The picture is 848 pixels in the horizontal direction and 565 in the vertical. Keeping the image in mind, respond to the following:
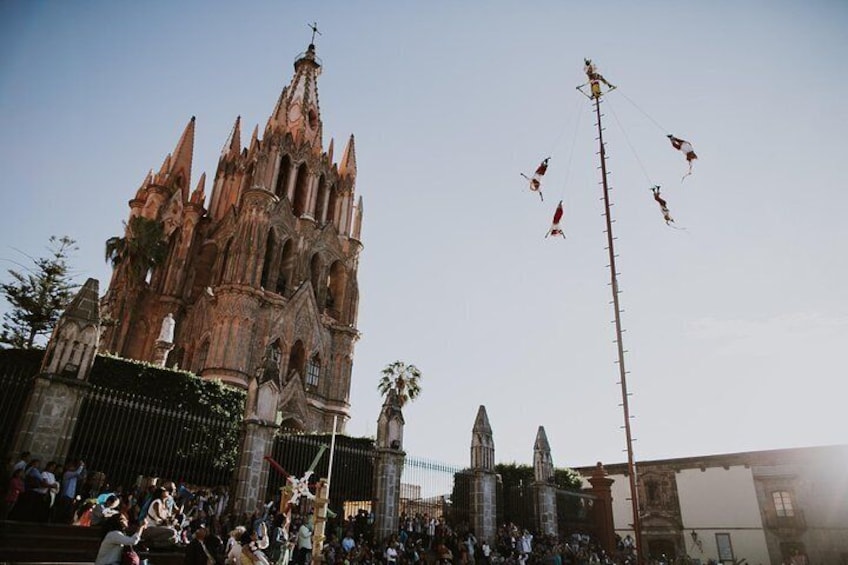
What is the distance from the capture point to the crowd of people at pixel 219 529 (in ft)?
29.3

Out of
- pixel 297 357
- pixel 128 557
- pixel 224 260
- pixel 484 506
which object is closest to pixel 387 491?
pixel 484 506

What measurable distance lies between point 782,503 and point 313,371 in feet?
96.8

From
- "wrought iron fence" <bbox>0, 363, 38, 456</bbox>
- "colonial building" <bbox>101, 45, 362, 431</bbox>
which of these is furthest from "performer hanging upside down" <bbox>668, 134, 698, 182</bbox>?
"colonial building" <bbox>101, 45, 362, 431</bbox>

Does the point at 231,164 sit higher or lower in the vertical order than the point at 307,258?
higher

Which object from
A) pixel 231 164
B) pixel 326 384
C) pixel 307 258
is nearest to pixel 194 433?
pixel 326 384

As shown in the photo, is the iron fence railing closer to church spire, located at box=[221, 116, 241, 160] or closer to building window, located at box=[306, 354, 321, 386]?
building window, located at box=[306, 354, 321, 386]

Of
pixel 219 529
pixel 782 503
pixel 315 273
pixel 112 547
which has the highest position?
pixel 315 273

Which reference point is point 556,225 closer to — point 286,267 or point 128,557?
point 128,557

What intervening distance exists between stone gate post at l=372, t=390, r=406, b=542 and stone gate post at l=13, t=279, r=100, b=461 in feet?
27.1

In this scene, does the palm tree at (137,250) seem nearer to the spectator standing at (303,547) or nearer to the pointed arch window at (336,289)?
the pointed arch window at (336,289)

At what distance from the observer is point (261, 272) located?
30547 millimetres

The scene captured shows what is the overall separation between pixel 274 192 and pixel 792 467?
3613cm

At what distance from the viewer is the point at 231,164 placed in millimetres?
40219

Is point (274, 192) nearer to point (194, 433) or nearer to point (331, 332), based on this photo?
point (331, 332)
